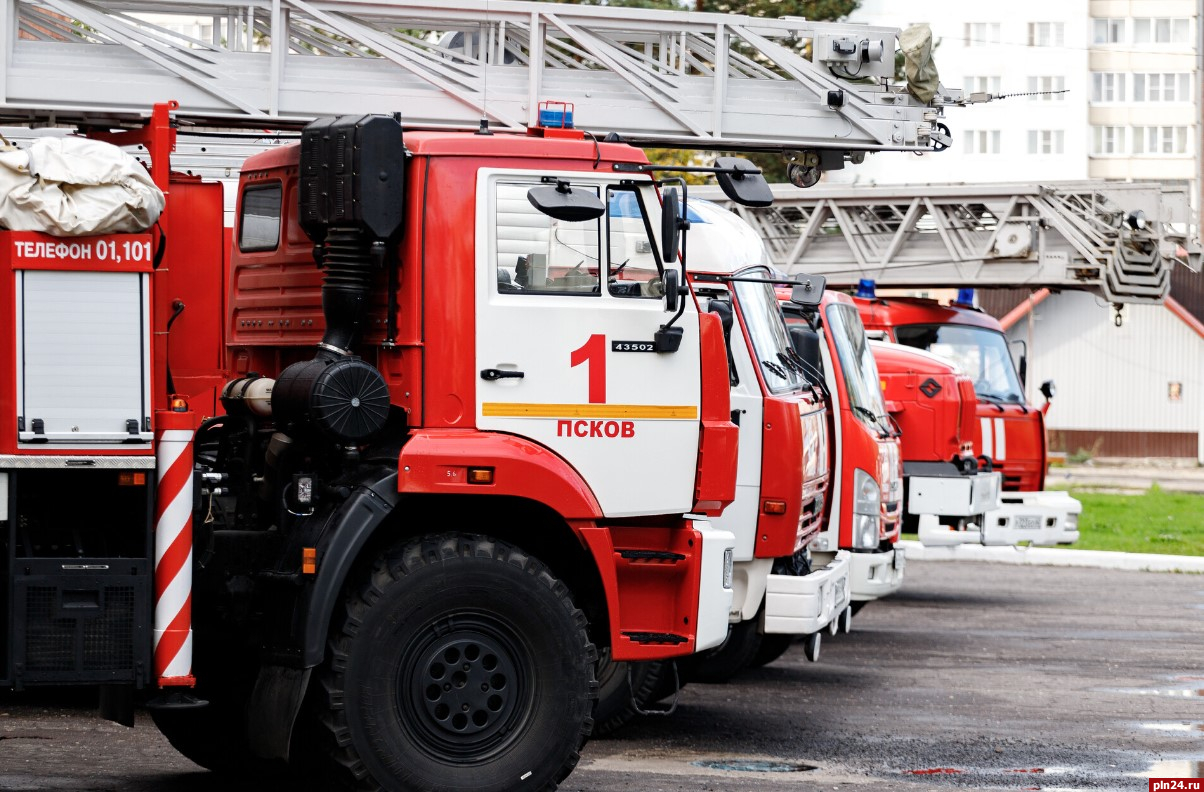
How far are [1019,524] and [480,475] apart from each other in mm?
10842

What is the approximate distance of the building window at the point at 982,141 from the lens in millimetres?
64062

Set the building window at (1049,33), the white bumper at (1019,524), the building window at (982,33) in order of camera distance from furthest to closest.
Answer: the building window at (1049,33)
the building window at (982,33)
the white bumper at (1019,524)

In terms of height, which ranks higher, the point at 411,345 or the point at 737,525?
the point at 411,345

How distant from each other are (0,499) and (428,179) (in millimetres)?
2138

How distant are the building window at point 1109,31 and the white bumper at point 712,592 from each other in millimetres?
61837

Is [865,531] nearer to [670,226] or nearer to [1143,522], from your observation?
[670,226]

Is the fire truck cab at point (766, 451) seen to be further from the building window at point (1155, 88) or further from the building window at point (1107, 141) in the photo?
the building window at point (1155, 88)

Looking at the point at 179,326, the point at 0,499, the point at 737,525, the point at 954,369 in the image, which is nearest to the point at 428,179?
the point at 179,326

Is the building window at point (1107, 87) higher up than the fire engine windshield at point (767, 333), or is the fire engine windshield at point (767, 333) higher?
the building window at point (1107, 87)

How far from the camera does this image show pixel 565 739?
24.0 feet

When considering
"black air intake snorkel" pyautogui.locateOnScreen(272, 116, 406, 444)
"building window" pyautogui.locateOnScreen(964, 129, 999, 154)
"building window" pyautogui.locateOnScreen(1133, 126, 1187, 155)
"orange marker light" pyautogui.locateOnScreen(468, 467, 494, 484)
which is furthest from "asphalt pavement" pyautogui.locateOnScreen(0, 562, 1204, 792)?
Result: "building window" pyautogui.locateOnScreen(1133, 126, 1187, 155)

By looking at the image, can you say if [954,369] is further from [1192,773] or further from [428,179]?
[428,179]

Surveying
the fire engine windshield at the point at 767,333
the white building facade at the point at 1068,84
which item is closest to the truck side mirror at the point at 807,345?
the fire engine windshield at the point at 767,333

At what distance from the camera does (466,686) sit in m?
7.23
